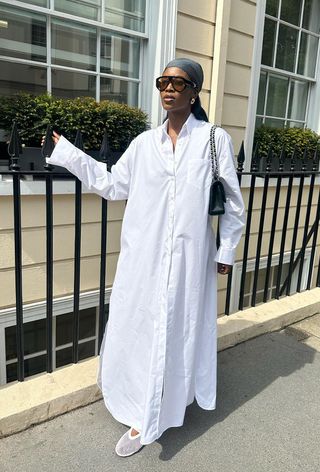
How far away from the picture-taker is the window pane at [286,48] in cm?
527

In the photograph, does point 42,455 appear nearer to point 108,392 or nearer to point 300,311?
point 108,392

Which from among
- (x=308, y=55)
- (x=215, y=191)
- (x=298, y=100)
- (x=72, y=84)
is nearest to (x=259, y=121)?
(x=298, y=100)

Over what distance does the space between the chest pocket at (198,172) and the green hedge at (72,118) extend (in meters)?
1.80

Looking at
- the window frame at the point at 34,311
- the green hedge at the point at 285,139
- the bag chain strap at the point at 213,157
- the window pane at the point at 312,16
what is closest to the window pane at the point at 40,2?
the bag chain strap at the point at 213,157

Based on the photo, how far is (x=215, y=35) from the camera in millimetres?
4184

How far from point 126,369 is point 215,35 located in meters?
3.53

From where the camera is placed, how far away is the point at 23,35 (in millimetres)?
3344

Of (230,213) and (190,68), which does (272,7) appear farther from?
(230,213)

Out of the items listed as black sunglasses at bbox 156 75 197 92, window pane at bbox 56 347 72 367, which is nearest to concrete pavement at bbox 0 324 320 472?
black sunglasses at bbox 156 75 197 92

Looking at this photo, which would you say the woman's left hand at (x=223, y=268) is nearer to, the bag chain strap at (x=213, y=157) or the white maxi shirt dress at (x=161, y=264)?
the white maxi shirt dress at (x=161, y=264)

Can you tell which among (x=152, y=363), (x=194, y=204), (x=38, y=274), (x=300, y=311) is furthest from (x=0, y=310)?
(x=300, y=311)

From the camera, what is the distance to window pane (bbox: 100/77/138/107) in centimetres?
385

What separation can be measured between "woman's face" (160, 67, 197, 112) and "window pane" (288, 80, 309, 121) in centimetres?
426

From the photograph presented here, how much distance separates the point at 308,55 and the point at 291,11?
2.11 feet
